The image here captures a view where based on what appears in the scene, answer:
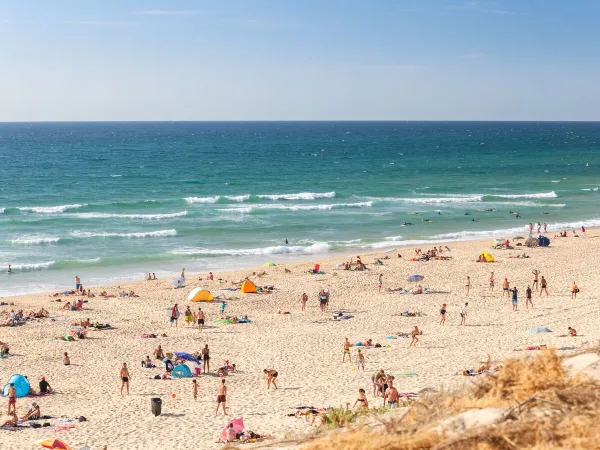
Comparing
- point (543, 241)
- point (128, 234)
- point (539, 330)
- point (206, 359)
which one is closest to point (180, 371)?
point (206, 359)

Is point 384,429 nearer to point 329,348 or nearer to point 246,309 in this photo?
point 329,348

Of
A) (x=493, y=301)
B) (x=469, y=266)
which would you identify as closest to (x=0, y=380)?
(x=493, y=301)

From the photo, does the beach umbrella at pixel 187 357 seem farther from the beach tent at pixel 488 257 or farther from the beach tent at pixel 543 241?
the beach tent at pixel 543 241

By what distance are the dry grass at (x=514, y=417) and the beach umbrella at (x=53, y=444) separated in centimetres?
835

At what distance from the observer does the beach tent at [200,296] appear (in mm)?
29250

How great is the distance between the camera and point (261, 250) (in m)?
41.6

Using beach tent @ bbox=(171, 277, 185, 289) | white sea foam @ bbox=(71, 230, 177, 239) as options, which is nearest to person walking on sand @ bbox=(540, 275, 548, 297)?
beach tent @ bbox=(171, 277, 185, 289)

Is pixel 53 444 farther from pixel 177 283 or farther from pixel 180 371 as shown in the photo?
pixel 177 283

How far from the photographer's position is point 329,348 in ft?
73.8

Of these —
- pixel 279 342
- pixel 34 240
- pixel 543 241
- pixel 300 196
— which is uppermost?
pixel 300 196

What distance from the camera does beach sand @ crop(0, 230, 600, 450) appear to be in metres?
16.4

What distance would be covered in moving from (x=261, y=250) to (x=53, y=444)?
2796 centimetres

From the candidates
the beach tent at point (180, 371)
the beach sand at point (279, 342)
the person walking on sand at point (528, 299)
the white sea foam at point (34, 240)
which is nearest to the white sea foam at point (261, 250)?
the beach sand at point (279, 342)

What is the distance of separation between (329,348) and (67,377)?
26.6 feet
